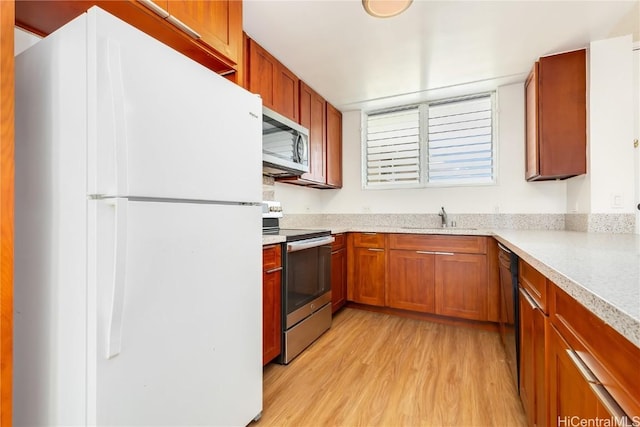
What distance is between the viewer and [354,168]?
3754 millimetres

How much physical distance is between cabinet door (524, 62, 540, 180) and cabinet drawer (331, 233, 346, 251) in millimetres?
1797

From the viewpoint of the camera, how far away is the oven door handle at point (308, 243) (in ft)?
6.83

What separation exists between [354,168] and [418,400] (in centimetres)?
263

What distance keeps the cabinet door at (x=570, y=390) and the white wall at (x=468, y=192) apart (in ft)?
7.77

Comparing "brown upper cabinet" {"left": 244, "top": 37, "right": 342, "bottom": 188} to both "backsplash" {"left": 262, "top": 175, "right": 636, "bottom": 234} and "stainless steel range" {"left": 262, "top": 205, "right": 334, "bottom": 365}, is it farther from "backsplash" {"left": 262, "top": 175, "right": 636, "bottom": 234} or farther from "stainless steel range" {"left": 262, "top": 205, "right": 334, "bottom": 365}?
"stainless steel range" {"left": 262, "top": 205, "right": 334, "bottom": 365}

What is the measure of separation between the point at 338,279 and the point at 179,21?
2.40m

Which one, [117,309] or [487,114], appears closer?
[117,309]

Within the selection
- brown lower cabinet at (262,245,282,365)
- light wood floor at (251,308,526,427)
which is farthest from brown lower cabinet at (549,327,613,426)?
brown lower cabinet at (262,245,282,365)

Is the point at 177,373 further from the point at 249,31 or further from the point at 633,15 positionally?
the point at 633,15

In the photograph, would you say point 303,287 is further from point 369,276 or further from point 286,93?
point 286,93

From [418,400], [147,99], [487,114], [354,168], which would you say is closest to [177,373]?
[147,99]

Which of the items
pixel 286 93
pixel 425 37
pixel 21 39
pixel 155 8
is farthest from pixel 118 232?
pixel 425 37

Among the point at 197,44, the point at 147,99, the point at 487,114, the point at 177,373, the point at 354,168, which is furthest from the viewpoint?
the point at 354,168

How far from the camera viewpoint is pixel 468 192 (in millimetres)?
3209
